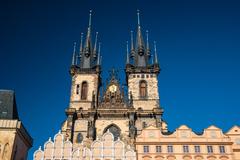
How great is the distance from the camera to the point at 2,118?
32.0m

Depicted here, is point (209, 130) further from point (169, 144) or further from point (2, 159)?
point (2, 159)

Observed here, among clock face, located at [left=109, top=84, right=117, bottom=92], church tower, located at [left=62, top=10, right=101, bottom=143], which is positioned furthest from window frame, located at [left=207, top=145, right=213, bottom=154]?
clock face, located at [left=109, top=84, right=117, bottom=92]

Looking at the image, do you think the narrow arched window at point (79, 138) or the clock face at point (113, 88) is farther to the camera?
the clock face at point (113, 88)

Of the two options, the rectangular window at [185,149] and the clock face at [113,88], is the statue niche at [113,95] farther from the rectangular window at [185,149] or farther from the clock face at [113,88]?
the rectangular window at [185,149]

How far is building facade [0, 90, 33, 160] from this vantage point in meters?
29.9

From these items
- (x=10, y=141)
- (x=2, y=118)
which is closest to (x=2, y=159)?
(x=10, y=141)

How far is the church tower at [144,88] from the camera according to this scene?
44.2 meters

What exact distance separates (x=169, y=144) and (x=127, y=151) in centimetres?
506

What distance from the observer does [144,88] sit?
160 feet

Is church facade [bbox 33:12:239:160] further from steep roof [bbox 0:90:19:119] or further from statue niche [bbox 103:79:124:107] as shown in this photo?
steep roof [bbox 0:90:19:119]

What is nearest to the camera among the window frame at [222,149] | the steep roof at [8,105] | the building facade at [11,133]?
the building facade at [11,133]

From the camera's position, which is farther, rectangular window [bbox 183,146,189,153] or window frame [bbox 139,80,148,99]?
window frame [bbox 139,80,148,99]

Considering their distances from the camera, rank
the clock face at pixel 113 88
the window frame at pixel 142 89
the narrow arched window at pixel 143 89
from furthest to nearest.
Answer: the clock face at pixel 113 88 → the narrow arched window at pixel 143 89 → the window frame at pixel 142 89

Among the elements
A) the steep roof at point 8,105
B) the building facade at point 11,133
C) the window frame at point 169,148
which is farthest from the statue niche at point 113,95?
the steep roof at point 8,105
